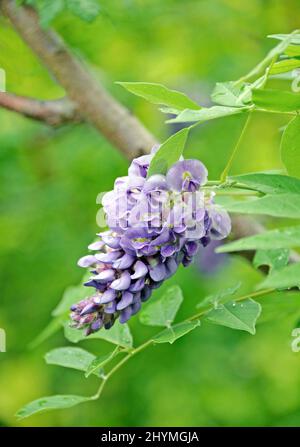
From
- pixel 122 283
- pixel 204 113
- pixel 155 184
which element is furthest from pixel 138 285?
pixel 204 113

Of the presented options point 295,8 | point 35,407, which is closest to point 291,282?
point 35,407

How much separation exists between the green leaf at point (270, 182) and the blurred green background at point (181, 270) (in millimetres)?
1483

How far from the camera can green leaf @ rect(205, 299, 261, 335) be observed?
104 centimetres

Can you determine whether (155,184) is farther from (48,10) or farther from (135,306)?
(48,10)

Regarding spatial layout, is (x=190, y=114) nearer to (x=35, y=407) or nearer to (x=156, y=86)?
(x=156, y=86)

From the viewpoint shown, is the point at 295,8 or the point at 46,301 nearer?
the point at 295,8

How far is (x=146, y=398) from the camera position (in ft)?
8.88

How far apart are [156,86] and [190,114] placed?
8 cm

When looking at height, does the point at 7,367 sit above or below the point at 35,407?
below

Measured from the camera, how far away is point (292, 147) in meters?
1.01

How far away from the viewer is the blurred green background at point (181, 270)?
2.47 m

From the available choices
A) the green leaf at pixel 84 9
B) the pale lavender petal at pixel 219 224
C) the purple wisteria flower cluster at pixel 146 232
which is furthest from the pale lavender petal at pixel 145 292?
the green leaf at pixel 84 9
